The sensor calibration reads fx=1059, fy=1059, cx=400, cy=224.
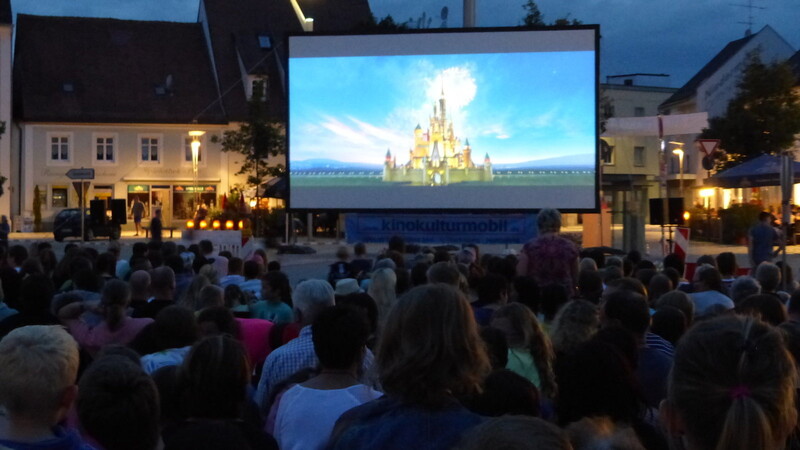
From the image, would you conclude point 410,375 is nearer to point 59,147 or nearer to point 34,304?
point 34,304

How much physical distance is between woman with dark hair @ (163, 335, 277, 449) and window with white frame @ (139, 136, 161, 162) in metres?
45.7

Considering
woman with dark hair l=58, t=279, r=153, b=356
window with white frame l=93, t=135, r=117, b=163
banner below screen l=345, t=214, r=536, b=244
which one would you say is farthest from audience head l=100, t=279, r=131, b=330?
window with white frame l=93, t=135, r=117, b=163

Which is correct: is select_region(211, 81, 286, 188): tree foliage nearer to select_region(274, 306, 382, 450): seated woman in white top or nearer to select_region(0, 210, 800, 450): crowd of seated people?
select_region(0, 210, 800, 450): crowd of seated people

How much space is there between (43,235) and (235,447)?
139 feet

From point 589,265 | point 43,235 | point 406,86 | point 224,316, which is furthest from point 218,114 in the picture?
point 224,316

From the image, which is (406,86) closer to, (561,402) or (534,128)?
(534,128)

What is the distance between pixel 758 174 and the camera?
21312 mm

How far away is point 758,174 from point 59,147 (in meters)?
34.2

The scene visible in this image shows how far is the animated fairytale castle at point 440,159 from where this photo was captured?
19.1m

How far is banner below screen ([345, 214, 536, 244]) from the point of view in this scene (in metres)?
18.3

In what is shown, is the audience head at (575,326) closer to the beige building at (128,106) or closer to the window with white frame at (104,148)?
the beige building at (128,106)

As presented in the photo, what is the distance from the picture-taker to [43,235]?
43312mm

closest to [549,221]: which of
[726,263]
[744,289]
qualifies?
[726,263]

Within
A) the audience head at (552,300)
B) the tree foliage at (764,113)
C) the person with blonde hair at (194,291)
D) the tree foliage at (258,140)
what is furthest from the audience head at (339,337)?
the tree foliage at (764,113)
